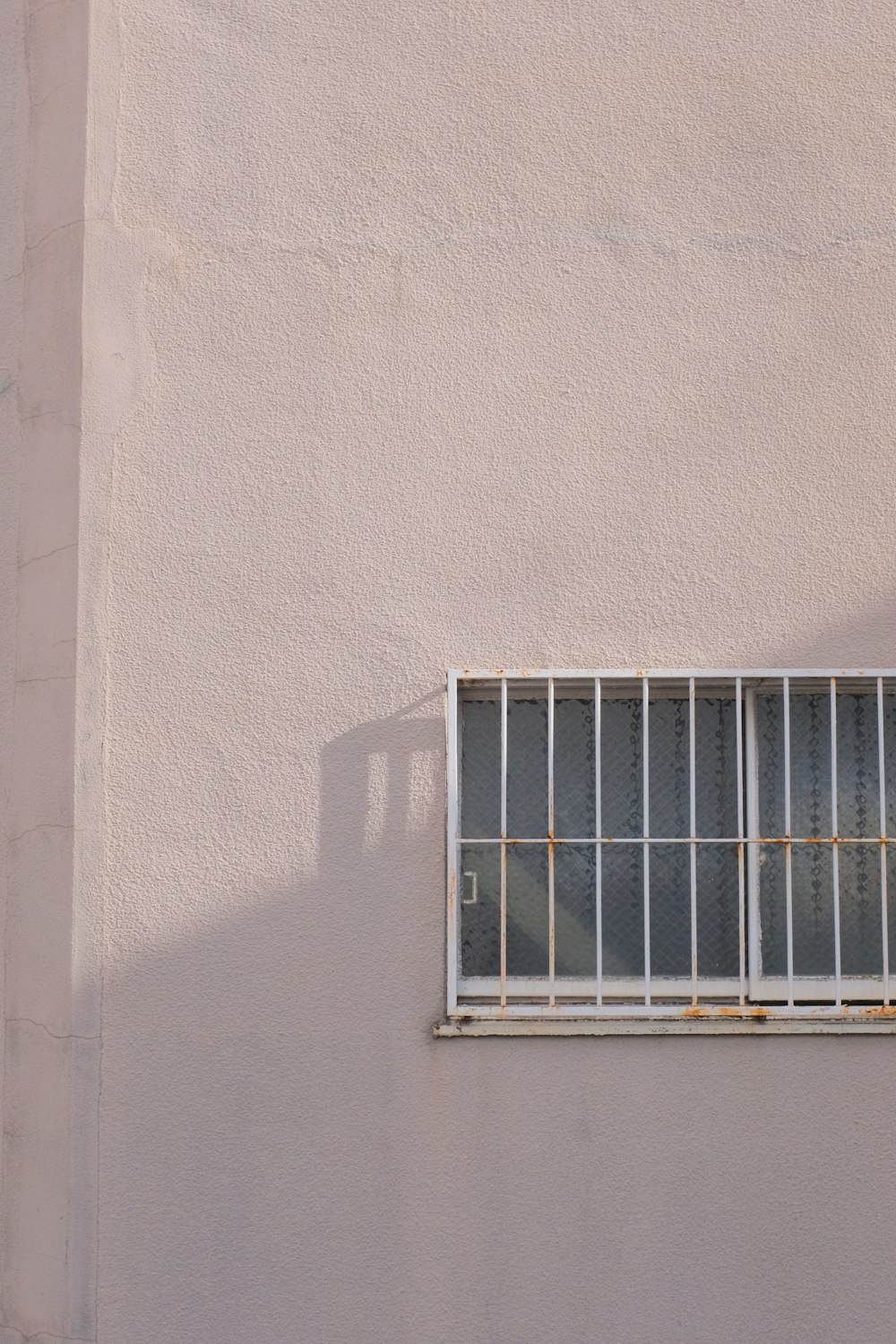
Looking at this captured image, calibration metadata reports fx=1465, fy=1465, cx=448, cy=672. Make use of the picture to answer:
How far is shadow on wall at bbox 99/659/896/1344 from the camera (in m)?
3.74

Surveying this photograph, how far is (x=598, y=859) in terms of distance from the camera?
3824 millimetres

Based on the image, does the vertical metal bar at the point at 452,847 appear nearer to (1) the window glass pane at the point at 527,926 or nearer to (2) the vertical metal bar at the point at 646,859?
(1) the window glass pane at the point at 527,926

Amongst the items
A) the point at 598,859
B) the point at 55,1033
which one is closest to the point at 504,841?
the point at 598,859

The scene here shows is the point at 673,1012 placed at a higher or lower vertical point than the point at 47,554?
lower

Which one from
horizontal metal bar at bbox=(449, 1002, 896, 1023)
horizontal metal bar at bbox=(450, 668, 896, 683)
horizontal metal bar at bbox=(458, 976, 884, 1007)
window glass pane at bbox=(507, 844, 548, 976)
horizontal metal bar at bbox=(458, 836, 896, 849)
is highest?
A: horizontal metal bar at bbox=(450, 668, 896, 683)

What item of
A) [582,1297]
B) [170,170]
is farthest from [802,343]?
[582,1297]

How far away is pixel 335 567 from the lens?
3.95 metres

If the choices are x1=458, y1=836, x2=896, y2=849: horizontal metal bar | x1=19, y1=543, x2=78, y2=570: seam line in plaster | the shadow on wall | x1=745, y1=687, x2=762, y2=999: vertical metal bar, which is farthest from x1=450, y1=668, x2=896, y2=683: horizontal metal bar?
x1=19, y1=543, x2=78, y2=570: seam line in plaster

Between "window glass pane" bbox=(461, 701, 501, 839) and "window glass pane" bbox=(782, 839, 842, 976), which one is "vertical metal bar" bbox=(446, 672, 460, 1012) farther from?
"window glass pane" bbox=(782, 839, 842, 976)

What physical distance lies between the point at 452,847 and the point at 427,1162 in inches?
31.9

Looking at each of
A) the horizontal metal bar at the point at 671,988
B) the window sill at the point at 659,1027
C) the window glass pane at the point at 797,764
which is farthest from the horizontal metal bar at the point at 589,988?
the window glass pane at the point at 797,764

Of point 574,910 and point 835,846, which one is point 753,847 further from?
point 574,910

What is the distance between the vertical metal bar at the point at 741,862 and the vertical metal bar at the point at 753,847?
0.02m

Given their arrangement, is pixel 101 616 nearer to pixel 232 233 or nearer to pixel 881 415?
pixel 232 233
